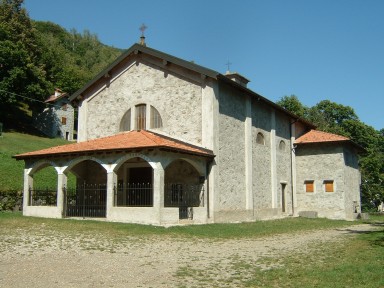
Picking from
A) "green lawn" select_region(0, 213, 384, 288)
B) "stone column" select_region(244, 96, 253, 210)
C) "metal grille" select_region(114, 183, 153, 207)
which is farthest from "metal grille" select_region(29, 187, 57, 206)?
"stone column" select_region(244, 96, 253, 210)

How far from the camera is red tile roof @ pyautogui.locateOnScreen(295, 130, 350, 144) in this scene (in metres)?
26.8

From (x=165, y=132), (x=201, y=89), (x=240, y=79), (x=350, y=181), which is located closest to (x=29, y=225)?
(x=165, y=132)

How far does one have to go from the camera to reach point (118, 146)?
16.8 m

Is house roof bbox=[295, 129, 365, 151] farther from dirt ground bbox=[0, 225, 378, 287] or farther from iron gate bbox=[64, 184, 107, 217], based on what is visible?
iron gate bbox=[64, 184, 107, 217]

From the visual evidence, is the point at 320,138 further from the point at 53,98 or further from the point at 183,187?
the point at 53,98

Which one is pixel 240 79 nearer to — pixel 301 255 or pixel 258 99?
pixel 258 99

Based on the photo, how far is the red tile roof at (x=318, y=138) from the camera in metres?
26.8

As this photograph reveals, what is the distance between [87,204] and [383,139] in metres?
52.0

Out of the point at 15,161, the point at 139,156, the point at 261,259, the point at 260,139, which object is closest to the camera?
the point at 261,259

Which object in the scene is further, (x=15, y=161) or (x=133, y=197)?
(x=15, y=161)

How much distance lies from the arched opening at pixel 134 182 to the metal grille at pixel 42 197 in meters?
3.87

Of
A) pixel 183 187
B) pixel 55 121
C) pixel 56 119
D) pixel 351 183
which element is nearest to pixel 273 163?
pixel 351 183

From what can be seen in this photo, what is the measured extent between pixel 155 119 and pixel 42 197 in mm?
7478

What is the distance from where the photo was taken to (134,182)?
20.8 metres
